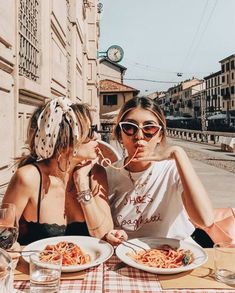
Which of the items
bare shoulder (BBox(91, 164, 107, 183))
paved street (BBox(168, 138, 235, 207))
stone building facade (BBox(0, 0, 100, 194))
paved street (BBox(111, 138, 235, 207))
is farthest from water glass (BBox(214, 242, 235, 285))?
paved street (BBox(168, 138, 235, 207))

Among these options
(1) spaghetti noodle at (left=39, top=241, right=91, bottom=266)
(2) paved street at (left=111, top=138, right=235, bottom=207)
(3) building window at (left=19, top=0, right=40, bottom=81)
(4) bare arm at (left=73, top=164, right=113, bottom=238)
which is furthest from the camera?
(2) paved street at (left=111, top=138, right=235, bottom=207)

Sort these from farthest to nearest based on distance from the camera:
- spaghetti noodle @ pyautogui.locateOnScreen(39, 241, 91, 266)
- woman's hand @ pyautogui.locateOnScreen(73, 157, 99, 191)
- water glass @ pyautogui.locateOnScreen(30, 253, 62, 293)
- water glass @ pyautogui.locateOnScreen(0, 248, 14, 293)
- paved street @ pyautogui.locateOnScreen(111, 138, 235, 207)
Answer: paved street @ pyautogui.locateOnScreen(111, 138, 235, 207) → woman's hand @ pyautogui.locateOnScreen(73, 157, 99, 191) → spaghetti noodle @ pyautogui.locateOnScreen(39, 241, 91, 266) → water glass @ pyautogui.locateOnScreen(30, 253, 62, 293) → water glass @ pyautogui.locateOnScreen(0, 248, 14, 293)

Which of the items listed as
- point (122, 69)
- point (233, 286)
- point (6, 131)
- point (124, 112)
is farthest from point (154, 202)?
point (122, 69)

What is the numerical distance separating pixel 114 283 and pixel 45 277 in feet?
1.09

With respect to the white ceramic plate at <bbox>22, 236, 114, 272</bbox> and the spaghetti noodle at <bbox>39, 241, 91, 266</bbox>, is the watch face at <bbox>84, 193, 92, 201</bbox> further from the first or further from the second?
the spaghetti noodle at <bbox>39, 241, 91, 266</bbox>

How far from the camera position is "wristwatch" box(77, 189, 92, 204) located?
2.26 metres

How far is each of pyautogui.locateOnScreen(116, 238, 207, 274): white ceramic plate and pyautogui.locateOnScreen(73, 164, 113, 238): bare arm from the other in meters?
0.28

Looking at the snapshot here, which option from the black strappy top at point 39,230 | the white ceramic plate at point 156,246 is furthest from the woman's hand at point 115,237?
→ the black strappy top at point 39,230

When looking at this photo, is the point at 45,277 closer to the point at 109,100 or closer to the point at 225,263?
the point at 225,263

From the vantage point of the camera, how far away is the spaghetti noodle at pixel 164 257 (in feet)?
5.72

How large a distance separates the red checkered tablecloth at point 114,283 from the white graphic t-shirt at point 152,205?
0.61 metres

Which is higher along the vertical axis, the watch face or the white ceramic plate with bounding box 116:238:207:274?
the watch face

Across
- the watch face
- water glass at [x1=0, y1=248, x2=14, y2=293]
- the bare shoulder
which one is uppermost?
the bare shoulder

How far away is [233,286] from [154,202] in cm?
87
